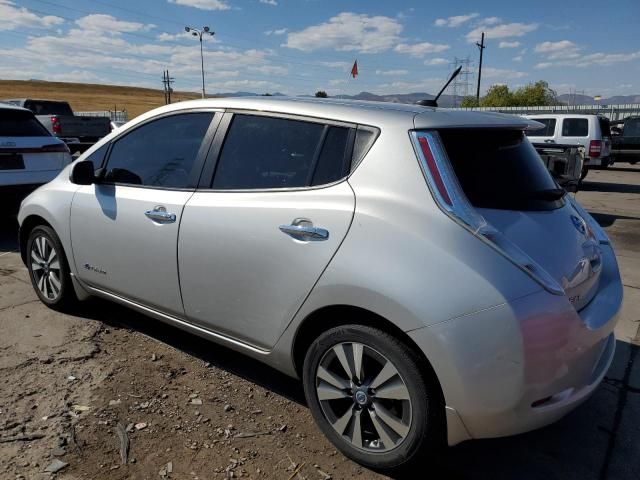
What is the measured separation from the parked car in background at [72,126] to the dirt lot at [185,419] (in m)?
9.94

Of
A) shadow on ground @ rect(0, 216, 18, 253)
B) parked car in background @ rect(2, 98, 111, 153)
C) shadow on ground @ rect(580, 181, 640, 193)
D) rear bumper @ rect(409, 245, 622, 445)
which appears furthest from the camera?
parked car in background @ rect(2, 98, 111, 153)

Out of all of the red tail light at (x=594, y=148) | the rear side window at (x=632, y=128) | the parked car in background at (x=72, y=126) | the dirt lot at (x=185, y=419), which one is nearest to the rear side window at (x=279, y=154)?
the dirt lot at (x=185, y=419)

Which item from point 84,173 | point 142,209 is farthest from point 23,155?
point 142,209

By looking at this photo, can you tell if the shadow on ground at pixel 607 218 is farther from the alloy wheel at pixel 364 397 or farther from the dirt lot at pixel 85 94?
the dirt lot at pixel 85 94

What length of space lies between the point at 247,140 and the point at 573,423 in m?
2.38

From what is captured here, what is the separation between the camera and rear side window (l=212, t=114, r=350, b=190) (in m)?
2.48

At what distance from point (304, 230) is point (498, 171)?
0.93 meters

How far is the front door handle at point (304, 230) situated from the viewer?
2.34m

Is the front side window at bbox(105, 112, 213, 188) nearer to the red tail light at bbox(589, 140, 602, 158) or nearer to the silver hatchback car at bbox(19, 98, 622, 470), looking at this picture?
the silver hatchback car at bbox(19, 98, 622, 470)

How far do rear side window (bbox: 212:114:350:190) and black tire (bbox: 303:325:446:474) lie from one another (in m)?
0.75

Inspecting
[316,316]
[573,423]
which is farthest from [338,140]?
[573,423]

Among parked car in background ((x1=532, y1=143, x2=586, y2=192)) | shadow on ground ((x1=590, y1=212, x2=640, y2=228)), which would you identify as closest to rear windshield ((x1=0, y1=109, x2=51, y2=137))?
parked car in background ((x1=532, y1=143, x2=586, y2=192))

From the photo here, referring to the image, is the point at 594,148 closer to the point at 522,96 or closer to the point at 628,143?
the point at 628,143

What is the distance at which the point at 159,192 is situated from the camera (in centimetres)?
312
